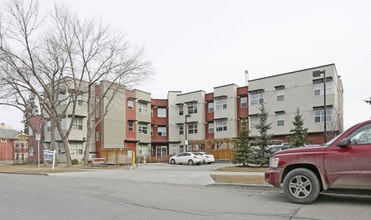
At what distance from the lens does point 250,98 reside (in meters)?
43.7

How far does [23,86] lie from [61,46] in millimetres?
5041

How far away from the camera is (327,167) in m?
7.80

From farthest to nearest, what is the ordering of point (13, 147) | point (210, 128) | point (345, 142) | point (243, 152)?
1. point (13, 147)
2. point (210, 128)
3. point (243, 152)
4. point (345, 142)

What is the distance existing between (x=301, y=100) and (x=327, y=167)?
108ft

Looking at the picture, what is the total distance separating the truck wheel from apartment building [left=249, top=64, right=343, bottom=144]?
28058mm

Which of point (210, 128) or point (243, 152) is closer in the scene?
point (243, 152)

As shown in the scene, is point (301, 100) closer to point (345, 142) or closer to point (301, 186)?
point (301, 186)

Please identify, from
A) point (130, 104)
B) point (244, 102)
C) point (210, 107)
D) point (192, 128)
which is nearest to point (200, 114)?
point (210, 107)

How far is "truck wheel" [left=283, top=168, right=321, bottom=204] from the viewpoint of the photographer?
26.0ft

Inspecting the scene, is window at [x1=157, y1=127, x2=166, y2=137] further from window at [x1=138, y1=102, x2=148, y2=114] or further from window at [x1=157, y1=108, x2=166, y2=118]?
window at [x1=138, y1=102, x2=148, y2=114]

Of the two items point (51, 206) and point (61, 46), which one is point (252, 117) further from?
point (51, 206)

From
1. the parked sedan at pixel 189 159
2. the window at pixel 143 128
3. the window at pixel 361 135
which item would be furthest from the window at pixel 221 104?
the window at pixel 361 135

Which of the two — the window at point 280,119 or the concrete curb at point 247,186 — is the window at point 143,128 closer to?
the window at point 280,119

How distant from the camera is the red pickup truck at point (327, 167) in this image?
7.46m
